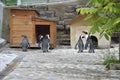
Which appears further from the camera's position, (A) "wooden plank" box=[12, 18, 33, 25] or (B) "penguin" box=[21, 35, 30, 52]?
(A) "wooden plank" box=[12, 18, 33, 25]

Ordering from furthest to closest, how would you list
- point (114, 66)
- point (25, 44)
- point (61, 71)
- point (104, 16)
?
1. point (25, 44)
2. point (114, 66)
3. point (61, 71)
4. point (104, 16)

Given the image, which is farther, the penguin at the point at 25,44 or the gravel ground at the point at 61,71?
the penguin at the point at 25,44

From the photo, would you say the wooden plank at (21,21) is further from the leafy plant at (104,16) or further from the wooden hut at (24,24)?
the leafy plant at (104,16)

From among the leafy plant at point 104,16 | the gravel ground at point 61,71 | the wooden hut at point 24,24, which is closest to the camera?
the leafy plant at point 104,16

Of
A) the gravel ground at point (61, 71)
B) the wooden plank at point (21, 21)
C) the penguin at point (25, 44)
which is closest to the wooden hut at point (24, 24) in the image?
the wooden plank at point (21, 21)

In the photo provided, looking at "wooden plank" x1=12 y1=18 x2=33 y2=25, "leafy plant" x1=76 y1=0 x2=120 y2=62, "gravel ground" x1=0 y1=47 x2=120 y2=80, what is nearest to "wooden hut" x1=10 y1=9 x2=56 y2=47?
"wooden plank" x1=12 y1=18 x2=33 y2=25

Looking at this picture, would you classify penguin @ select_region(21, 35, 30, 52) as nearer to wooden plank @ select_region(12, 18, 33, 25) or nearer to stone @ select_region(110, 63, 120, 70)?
wooden plank @ select_region(12, 18, 33, 25)

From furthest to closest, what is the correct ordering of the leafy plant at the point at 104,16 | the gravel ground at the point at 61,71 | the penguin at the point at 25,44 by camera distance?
the penguin at the point at 25,44 → the gravel ground at the point at 61,71 → the leafy plant at the point at 104,16

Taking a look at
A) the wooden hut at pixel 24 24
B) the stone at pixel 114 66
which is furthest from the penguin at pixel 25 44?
the stone at pixel 114 66

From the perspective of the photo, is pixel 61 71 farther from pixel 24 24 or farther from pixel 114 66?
pixel 24 24

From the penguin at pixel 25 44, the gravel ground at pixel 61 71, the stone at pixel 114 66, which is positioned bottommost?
the gravel ground at pixel 61 71

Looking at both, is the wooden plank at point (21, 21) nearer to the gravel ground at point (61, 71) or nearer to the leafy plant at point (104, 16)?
the gravel ground at point (61, 71)

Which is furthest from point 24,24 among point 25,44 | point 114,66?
point 114,66

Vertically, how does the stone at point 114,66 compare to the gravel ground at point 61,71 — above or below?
above
